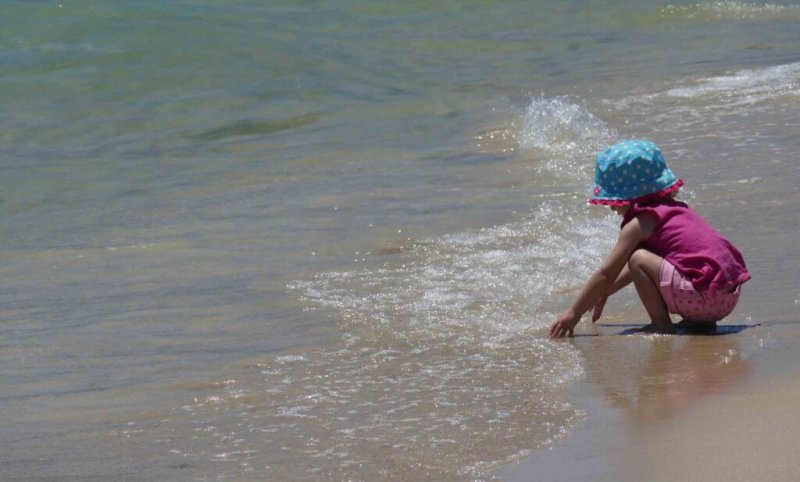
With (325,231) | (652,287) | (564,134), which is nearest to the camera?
(652,287)

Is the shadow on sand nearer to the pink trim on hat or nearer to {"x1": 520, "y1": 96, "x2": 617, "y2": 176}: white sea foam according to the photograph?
the pink trim on hat

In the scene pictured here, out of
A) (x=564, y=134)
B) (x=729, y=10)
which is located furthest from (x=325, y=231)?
(x=729, y=10)

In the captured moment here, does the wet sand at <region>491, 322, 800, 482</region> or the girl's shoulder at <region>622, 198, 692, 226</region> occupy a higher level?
the girl's shoulder at <region>622, 198, 692, 226</region>

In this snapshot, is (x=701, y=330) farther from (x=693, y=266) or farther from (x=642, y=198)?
(x=642, y=198)

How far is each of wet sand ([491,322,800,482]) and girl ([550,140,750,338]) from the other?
0.12 metres

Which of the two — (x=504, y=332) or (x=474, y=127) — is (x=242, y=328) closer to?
(x=504, y=332)

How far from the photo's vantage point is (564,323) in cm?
447

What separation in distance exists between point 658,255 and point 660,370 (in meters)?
0.75

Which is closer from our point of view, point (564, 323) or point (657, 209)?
point (564, 323)

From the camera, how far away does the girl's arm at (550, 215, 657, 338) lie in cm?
448

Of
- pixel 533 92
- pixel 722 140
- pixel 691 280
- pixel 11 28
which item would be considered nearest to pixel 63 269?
pixel 691 280

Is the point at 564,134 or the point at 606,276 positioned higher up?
the point at 606,276

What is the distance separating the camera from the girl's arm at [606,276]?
4.48 metres

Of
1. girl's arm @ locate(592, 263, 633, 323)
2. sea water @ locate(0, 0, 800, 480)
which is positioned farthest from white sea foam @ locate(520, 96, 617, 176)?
girl's arm @ locate(592, 263, 633, 323)
